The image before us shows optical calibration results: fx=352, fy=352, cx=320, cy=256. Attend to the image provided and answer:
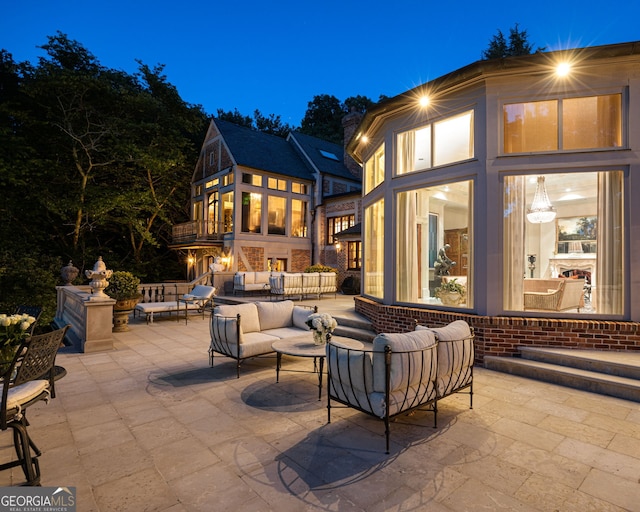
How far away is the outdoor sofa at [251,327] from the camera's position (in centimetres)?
542

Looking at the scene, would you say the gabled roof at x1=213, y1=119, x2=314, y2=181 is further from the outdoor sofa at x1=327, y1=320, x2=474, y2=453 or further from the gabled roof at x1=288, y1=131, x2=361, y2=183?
the outdoor sofa at x1=327, y1=320, x2=474, y2=453

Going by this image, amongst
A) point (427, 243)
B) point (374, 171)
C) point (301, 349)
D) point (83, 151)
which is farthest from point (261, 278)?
point (83, 151)

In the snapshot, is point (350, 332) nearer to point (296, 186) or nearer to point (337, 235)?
→ point (337, 235)

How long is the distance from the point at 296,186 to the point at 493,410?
18.2 meters

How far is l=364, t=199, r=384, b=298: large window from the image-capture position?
8.34 metres

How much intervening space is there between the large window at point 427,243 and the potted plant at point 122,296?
6762mm

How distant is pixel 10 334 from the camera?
2949 mm

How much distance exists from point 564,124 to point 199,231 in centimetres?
1787

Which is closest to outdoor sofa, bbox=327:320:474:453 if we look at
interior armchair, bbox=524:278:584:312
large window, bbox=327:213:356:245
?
interior armchair, bbox=524:278:584:312

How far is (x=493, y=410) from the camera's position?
409 cm

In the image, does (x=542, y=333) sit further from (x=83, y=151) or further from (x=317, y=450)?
(x=83, y=151)

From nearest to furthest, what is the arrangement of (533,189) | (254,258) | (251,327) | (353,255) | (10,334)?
(10,334)
(251,327)
(533,189)
(353,255)
(254,258)

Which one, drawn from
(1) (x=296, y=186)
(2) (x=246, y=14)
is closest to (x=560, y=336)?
(1) (x=296, y=186)

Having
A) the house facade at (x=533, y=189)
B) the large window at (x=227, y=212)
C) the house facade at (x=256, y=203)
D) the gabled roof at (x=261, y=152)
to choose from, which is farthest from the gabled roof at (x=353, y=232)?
the house facade at (x=533, y=189)
